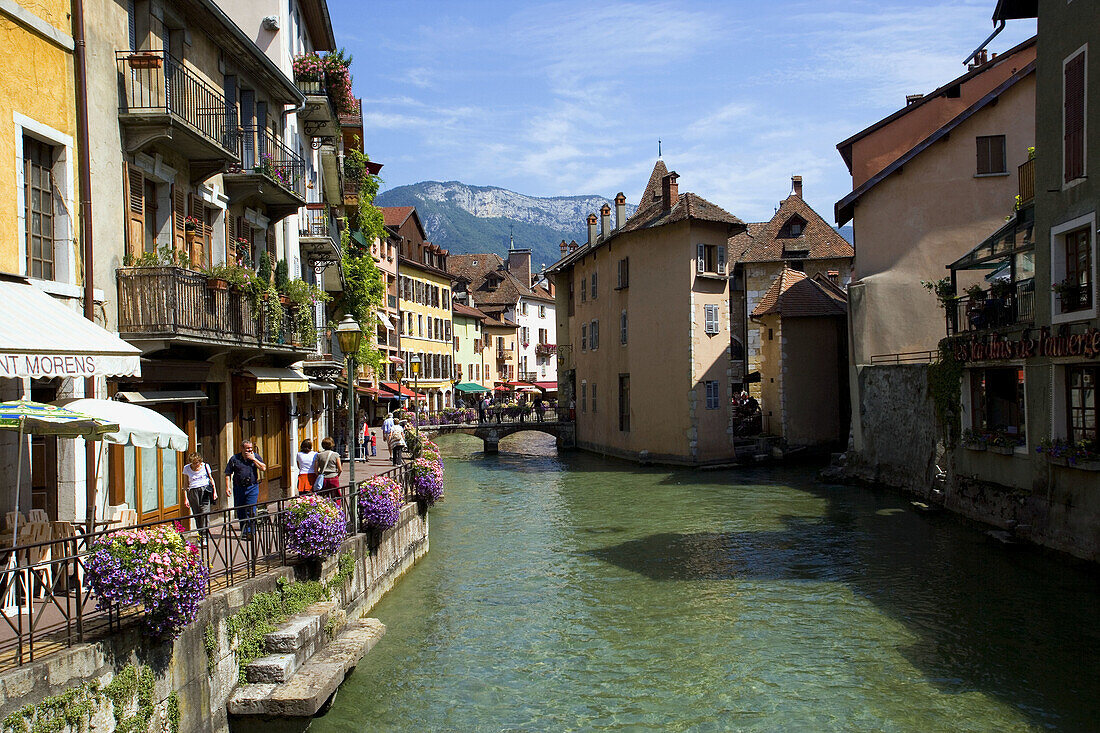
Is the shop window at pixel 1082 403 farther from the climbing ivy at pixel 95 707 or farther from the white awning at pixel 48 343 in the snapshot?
the white awning at pixel 48 343

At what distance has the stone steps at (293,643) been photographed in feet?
32.1

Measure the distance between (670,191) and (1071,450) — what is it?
24.7 metres

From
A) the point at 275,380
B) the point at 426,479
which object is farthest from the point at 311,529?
the point at 426,479

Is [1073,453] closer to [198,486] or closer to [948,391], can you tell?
[948,391]

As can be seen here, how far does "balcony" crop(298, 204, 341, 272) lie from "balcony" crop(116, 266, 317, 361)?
32.1ft

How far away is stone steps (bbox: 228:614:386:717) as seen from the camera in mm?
9227

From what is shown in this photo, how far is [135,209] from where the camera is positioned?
1389cm

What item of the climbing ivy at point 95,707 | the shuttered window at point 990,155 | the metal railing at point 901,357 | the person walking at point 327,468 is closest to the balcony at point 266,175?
the person walking at point 327,468

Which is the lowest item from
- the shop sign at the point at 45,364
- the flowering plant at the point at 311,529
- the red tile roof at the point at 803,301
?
the flowering plant at the point at 311,529

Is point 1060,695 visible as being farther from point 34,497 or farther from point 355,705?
point 34,497

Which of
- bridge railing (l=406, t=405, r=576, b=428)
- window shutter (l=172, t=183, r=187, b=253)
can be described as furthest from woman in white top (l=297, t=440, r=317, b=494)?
bridge railing (l=406, t=405, r=576, b=428)

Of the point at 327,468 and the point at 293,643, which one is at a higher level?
the point at 327,468

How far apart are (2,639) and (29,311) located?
3681 mm

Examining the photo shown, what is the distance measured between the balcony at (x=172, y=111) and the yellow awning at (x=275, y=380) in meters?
4.35
